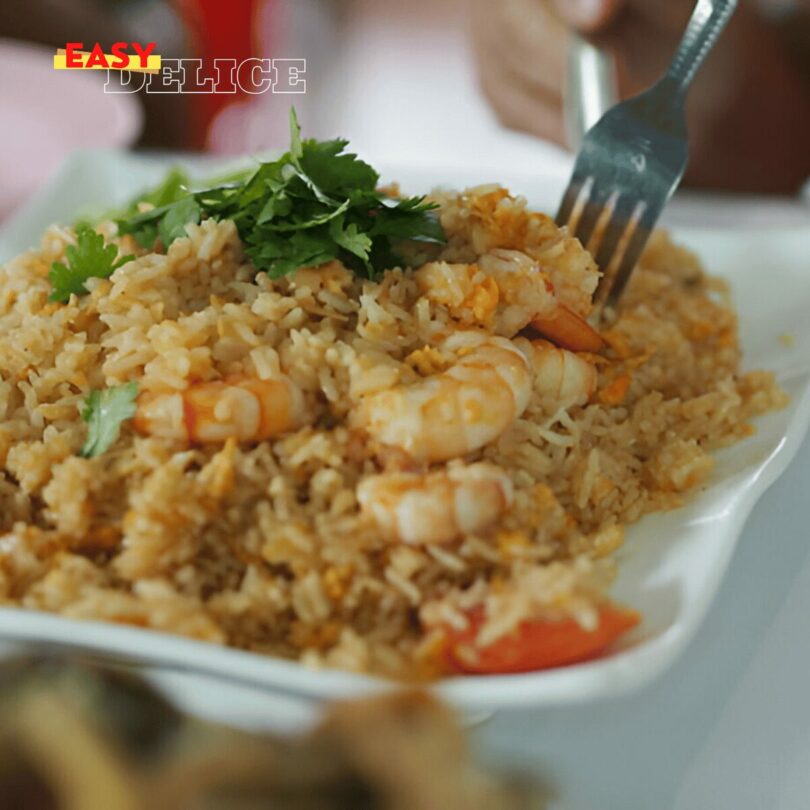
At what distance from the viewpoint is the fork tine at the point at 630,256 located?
1979mm

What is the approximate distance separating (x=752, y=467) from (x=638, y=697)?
401 mm

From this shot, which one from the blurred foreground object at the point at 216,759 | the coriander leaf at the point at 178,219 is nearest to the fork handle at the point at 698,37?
the coriander leaf at the point at 178,219

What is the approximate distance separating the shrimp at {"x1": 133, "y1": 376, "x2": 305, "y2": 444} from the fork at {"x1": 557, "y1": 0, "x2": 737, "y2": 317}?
2.61 ft

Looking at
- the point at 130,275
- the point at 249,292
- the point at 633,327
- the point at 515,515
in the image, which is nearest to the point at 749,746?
the point at 515,515

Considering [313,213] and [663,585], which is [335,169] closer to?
[313,213]

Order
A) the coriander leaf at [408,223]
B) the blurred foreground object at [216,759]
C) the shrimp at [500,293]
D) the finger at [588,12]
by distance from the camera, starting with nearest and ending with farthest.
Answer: the blurred foreground object at [216,759]
the shrimp at [500,293]
the coriander leaf at [408,223]
the finger at [588,12]

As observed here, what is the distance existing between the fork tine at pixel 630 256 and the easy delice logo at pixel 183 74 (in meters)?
1.90

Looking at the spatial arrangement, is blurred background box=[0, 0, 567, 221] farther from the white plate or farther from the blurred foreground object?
the blurred foreground object

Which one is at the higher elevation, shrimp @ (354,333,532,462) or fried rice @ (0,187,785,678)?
shrimp @ (354,333,532,462)

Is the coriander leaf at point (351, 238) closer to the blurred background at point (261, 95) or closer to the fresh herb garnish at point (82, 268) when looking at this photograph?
the fresh herb garnish at point (82, 268)

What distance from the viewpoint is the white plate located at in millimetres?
1094

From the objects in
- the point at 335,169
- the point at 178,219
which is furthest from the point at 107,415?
the point at 335,169

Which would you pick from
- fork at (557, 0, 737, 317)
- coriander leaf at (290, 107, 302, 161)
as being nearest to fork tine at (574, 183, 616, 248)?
fork at (557, 0, 737, 317)

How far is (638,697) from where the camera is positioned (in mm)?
1471
